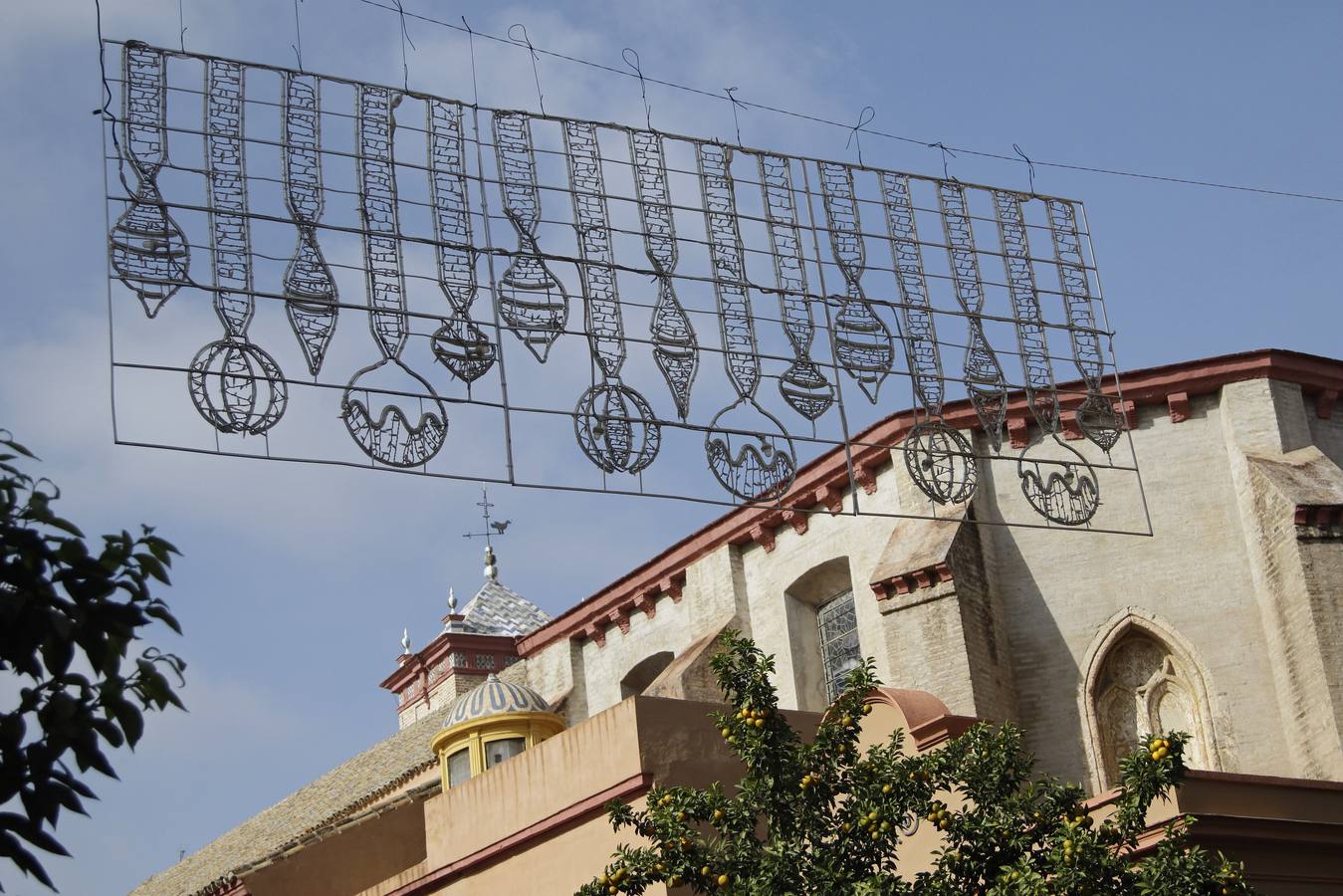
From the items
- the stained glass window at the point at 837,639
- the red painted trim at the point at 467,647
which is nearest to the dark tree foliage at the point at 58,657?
the stained glass window at the point at 837,639

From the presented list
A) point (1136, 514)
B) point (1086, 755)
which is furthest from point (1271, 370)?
point (1086, 755)

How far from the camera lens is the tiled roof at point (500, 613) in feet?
152

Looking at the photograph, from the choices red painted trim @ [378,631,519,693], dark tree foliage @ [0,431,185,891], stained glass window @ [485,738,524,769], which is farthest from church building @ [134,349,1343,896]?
red painted trim @ [378,631,519,693]

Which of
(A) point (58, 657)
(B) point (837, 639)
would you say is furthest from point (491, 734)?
(A) point (58, 657)

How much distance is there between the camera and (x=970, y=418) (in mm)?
24656

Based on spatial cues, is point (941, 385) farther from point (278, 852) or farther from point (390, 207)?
point (278, 852)

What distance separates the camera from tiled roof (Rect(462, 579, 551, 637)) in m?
46.4

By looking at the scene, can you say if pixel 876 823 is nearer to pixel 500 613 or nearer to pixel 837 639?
pixel 837 639

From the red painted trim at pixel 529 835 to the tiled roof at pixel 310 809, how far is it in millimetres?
5804

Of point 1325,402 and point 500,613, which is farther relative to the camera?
point 500,613

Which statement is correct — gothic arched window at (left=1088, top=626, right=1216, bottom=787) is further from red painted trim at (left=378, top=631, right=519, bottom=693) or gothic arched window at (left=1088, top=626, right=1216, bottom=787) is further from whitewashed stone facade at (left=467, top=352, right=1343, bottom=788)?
red painted trim at (left=378, top=631, right=519, bottom=693)

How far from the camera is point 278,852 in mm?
23594

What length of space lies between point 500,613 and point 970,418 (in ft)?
80.3

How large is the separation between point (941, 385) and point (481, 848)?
21.0 ft
